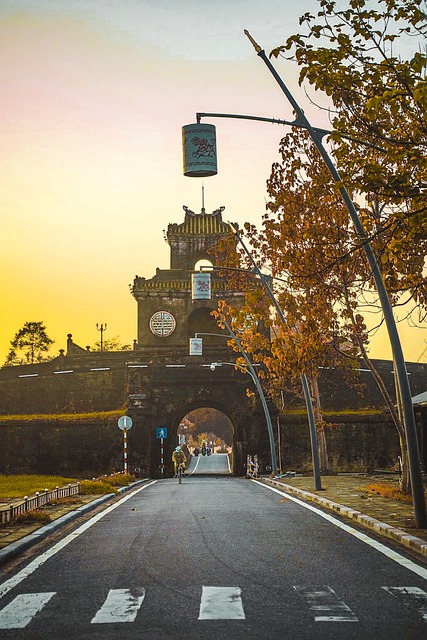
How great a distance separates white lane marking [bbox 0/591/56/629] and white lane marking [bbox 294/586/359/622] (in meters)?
2.38

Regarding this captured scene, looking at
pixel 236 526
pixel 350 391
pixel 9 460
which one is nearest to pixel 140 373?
pixel 9 460

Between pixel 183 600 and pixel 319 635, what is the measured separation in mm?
1719

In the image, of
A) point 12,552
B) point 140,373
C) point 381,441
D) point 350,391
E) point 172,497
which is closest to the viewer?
point 12,552

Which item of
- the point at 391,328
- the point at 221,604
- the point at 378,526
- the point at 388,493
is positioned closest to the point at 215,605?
the point at 221,604

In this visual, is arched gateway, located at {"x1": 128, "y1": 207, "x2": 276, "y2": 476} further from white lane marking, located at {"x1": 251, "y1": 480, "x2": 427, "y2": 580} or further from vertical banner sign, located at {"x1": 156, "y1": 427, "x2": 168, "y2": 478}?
white lane marking, located at {"x1": 251, "y1": 480, "x2": 427, "y2": 580}

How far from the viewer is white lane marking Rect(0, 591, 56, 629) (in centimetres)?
719

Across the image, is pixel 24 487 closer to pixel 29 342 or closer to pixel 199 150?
pixel 199 150

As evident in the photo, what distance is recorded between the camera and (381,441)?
5119 centimetres

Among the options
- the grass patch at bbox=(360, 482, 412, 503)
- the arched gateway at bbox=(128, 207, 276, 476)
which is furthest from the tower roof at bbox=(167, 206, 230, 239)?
the grass patch at bbox=(360, 482, 412, 503)

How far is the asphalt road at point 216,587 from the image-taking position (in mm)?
6879

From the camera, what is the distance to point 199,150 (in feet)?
53.4

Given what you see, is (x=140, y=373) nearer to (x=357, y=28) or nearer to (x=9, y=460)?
(x=9, y=460)

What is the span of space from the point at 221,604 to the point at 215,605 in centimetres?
7

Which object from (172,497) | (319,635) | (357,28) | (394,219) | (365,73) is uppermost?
(357,28)
